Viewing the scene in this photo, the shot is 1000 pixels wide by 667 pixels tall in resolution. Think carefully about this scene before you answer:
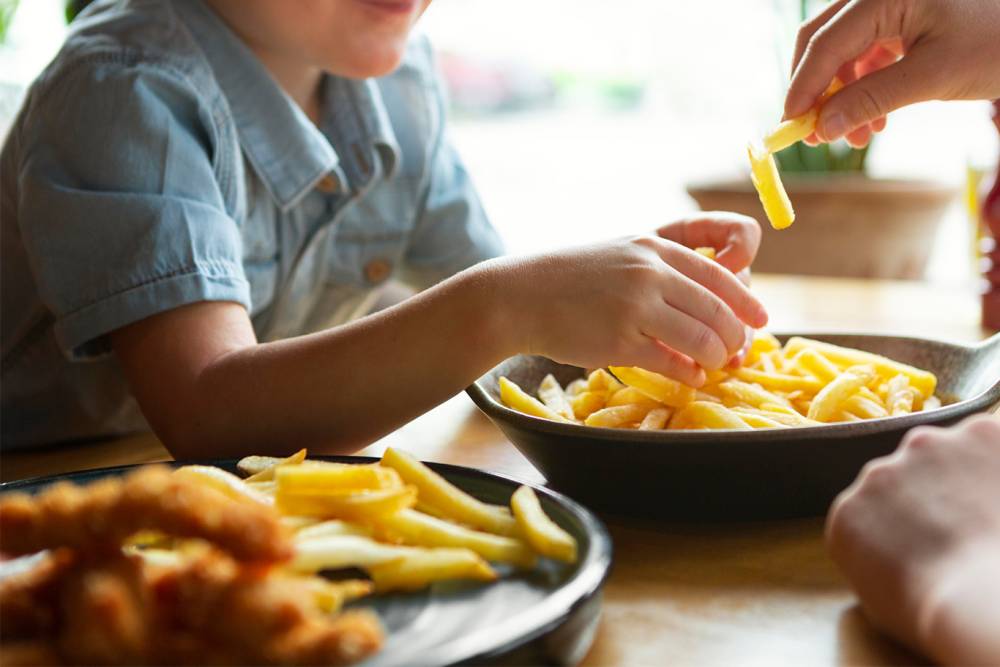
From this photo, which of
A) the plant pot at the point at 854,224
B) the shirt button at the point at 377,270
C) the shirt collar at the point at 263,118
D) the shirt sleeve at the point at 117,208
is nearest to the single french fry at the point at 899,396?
the shirt sleeve at the point at 117,208

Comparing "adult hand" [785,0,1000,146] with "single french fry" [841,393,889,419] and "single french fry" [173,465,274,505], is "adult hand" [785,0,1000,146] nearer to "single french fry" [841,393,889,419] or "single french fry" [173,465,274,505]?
"single french fry" [841,393,889,419]

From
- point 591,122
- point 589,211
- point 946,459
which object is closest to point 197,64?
point 946,459

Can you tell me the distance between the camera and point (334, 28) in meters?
1.31

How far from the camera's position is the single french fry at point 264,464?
0.79 meters

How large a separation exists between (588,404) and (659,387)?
76 mm

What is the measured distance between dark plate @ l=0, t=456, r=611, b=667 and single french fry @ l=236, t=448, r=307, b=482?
0.56 feet

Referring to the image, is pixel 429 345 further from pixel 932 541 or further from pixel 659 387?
pixel 932 541

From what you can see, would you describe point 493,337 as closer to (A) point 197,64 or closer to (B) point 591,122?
(A) point 197,64

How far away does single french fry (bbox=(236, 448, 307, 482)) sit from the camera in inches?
31.0

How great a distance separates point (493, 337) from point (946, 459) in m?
0.41

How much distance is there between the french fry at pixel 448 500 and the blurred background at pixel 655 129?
1.15 m

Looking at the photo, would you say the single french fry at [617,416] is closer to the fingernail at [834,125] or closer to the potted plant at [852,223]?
the fingernail at [834,125]

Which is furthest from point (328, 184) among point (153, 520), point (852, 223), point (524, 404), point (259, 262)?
point (852, 223)

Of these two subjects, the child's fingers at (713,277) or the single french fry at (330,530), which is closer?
the single french fry at (330,530)
